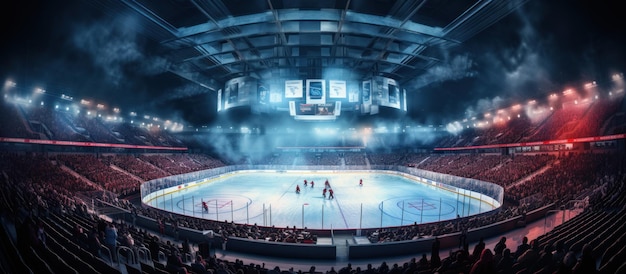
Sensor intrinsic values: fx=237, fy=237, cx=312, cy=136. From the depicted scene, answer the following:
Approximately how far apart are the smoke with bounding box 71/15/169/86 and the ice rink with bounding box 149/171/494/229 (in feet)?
36.2

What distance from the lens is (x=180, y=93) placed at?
27766mm

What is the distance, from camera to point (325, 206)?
20.1m

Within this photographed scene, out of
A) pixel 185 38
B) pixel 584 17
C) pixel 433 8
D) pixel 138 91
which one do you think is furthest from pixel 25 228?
pixel 138 91

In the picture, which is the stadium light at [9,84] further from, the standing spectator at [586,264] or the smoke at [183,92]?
the standing spectator at [586,264]

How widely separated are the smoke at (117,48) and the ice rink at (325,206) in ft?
36.2

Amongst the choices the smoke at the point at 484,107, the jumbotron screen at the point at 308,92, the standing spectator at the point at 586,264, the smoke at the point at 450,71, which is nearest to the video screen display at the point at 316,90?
the jumbotron screen at the point at 308,92

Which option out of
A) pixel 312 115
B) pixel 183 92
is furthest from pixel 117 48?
pixel 312 115

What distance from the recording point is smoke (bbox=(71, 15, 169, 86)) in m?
13.2

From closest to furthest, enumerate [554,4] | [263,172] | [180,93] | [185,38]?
[554,4], [185,38], [180,93], [263,172]

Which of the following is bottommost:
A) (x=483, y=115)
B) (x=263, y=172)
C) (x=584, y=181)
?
(x=263, y=172)

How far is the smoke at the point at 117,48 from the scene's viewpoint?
13180 millimetres

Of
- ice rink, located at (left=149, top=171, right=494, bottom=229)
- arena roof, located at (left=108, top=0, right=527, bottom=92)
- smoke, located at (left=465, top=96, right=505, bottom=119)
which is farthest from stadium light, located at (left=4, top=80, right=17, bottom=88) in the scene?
smoke, located at (left=465, top=96, right=505, bottom=119)

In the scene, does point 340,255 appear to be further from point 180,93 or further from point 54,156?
point 54,156

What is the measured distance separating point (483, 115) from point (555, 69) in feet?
83.2
